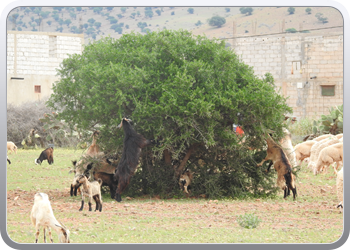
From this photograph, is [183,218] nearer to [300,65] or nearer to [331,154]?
[331,154]

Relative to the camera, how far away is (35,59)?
72.3 feet

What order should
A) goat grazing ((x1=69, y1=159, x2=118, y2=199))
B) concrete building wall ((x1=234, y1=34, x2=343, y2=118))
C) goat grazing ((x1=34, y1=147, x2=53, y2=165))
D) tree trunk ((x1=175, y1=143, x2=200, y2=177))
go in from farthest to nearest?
concrete building wall ((x1=234, y1=34, x2=343, y2=118)), goat grazing ((x1=34, y1=147, x2=53, y2=165)), tree trunk ((x1=175, y1=143, x2=200, y2=177)), goat grazing ((x1=69, y1=159, x2=118, y2=199))

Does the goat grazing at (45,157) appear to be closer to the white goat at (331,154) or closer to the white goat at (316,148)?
the white goat at (316,148)

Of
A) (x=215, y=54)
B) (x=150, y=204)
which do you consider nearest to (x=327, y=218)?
(x=150, y=204)

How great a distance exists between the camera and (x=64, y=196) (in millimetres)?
8750

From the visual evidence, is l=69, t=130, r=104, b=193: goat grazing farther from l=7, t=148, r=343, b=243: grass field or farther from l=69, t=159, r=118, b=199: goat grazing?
l=7, t=148, r=343, b=243: grass field

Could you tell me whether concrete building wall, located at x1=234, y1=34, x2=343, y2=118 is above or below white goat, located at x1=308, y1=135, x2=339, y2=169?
above

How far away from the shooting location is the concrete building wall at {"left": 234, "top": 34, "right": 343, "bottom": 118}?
25.7 meters

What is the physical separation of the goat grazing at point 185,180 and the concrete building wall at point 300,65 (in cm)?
1765

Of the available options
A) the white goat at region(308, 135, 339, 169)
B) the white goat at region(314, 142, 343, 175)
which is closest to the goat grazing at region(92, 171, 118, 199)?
the white goat at region(314, 142, 343, 175)

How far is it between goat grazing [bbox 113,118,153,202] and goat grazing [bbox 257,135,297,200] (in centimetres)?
238

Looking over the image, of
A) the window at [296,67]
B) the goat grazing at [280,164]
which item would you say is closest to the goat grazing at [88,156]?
the goat grazing at [280,164]

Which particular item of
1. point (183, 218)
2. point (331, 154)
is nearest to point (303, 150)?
point (331, 154)

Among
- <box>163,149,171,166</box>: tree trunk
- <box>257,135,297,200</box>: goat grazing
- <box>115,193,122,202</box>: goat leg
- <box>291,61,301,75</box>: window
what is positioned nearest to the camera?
<box>115,193,122,202</box>: goat leg
